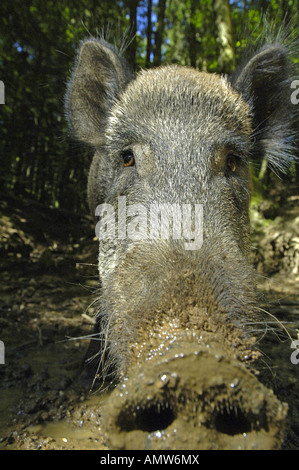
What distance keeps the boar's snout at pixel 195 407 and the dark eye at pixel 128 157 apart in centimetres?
193

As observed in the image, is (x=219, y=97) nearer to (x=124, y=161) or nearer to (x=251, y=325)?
(x=124, y=161)

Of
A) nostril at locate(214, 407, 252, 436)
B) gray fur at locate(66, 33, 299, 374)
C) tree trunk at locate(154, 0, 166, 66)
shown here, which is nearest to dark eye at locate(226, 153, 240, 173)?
gray fur at locate(66, 33, 299, 374)

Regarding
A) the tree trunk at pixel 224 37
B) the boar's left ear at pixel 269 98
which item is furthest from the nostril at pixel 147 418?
the tree trunk at pixel 224 37

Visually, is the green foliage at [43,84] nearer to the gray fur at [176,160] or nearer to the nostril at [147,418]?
the gray fur at [176,160]

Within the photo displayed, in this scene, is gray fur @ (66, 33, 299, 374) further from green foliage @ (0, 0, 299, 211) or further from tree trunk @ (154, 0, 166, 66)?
tree trunk @ (154, 0, 166, 66)

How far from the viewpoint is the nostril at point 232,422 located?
161cm

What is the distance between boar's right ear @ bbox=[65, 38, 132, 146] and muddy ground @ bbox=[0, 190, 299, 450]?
141 centimetres

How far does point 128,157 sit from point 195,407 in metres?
2.20

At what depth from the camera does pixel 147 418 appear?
1656mm

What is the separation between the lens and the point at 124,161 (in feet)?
11.0

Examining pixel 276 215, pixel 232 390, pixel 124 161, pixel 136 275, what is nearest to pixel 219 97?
pixel 124 161

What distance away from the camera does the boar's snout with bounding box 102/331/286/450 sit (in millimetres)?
1571

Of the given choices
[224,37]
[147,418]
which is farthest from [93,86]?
[224,37]

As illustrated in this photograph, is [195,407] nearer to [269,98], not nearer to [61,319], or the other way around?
[269,98]
